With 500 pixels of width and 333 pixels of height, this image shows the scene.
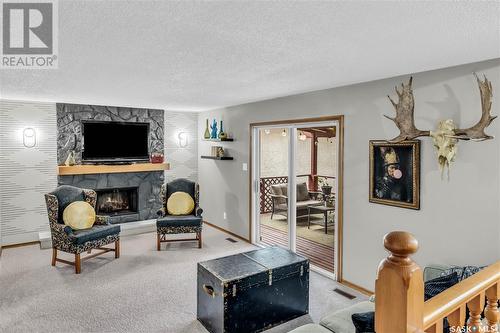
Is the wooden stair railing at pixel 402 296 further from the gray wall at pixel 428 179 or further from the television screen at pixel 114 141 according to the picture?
the television screen at pixel 114 141

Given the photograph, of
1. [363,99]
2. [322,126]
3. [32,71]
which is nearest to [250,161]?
[322,126]

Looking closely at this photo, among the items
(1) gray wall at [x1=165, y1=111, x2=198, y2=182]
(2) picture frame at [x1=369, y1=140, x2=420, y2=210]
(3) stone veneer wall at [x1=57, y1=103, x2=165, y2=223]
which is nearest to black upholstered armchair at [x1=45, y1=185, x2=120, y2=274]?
(3) stone veneer wall at [x1=57, y1=103, x2=165, y2=223]

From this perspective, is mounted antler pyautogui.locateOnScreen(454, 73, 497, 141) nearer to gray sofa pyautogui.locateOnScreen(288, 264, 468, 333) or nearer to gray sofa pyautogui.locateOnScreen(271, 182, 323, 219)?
gray sofa pyautogui.locateOnScreen(288, 264, 468, 333)

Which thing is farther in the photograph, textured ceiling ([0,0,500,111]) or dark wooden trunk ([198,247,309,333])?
dark wooden trunk ([198,247,309,333])

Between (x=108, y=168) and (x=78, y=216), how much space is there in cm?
169

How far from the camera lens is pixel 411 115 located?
3.06 meters

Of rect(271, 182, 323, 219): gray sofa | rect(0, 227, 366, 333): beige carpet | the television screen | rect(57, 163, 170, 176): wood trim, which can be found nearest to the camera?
rect(0, 227, 366, 333): beige carpet

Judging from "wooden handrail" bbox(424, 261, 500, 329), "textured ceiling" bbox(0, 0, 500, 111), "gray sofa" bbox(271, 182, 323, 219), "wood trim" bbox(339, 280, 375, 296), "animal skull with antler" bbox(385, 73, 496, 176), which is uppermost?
"textured ceiling" bbox(0, 0, 500, 111)

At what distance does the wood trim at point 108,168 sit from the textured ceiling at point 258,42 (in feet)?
6.53

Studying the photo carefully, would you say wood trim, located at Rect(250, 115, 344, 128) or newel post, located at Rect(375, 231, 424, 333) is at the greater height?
wood trim, located at Rect(250, 115, 344, 128)

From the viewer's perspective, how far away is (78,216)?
173 inches

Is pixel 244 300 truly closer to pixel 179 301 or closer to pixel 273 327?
pixel 273 327

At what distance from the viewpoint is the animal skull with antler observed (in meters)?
2.59

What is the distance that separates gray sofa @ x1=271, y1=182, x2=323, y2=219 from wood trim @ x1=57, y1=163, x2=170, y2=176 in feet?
8.00
